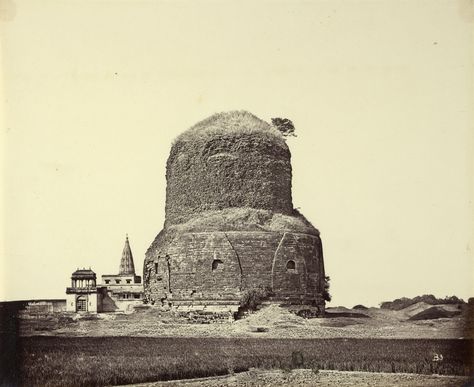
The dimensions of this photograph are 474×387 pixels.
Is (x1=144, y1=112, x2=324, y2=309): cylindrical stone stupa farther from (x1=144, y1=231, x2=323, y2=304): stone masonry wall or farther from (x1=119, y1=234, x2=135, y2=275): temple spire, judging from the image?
(x1=119, y1=234, x2=135, y2=275): temple spire

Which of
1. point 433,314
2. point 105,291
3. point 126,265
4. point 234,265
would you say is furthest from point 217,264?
point 126,265

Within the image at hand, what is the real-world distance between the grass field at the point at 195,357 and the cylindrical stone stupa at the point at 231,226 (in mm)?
6296

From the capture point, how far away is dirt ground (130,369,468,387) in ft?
57.7

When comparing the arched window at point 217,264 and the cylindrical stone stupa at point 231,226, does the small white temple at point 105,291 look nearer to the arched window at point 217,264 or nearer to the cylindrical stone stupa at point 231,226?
the cylindrical stone stupa at point 231,226

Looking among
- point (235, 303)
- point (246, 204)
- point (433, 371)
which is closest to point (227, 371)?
point (433, 371)

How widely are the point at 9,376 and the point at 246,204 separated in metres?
14.2

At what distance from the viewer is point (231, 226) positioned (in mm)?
30062

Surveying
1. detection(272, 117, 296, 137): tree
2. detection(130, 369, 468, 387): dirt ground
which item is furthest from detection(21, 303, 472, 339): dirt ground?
detection(272, 117, 296, 137): tree

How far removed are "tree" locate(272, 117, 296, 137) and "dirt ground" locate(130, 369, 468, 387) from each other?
1264cm

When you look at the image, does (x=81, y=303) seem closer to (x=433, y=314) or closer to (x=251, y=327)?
(x=251, y=327)

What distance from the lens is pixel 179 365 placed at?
61.7 ft

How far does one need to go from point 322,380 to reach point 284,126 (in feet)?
46.4

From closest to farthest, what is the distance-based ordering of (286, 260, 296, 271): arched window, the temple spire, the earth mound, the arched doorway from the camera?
(286, 260, 296, 271): arched window → the earth mound → the arched doorway → the temple spire

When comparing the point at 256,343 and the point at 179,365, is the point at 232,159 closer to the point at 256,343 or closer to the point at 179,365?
the point at 256,343
